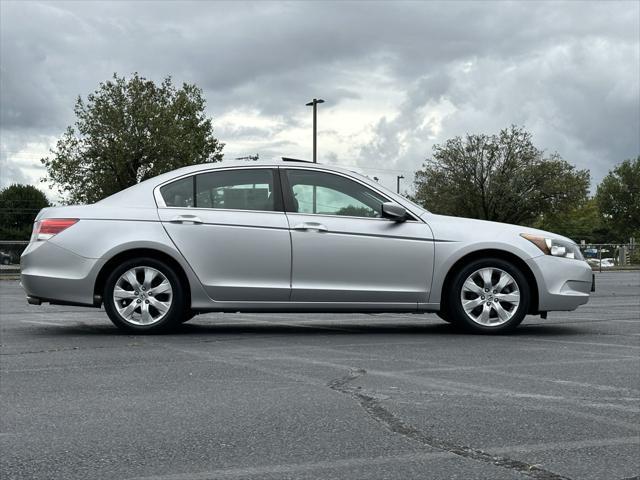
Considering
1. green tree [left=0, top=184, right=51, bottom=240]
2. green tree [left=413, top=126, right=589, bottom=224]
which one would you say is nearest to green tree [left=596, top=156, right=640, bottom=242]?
green tree [left=413, top=126, right=589, bottom=224]

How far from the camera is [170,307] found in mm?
7953

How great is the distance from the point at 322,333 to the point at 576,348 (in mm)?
2406

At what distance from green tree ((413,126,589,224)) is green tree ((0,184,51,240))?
45.4m

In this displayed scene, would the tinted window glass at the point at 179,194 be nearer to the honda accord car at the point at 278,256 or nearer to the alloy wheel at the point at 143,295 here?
the honda accord car at the point at 278,256

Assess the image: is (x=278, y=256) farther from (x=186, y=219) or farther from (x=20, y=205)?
(x=20, y=205)

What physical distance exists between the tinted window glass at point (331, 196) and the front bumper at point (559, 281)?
1.61m

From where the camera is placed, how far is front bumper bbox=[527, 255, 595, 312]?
27.2 ft

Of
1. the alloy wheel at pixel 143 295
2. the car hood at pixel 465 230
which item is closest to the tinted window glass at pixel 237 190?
the alloy wheel at pixel 143 295

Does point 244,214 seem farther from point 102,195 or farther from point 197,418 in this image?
point 102,195

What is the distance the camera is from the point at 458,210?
6844 centimetres

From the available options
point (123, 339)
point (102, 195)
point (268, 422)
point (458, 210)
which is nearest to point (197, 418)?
point (268, 422)

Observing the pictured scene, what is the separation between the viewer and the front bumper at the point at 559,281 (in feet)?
27.2

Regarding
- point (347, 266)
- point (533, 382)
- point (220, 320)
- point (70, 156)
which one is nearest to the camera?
point (533, 382)

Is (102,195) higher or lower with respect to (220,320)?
higher
